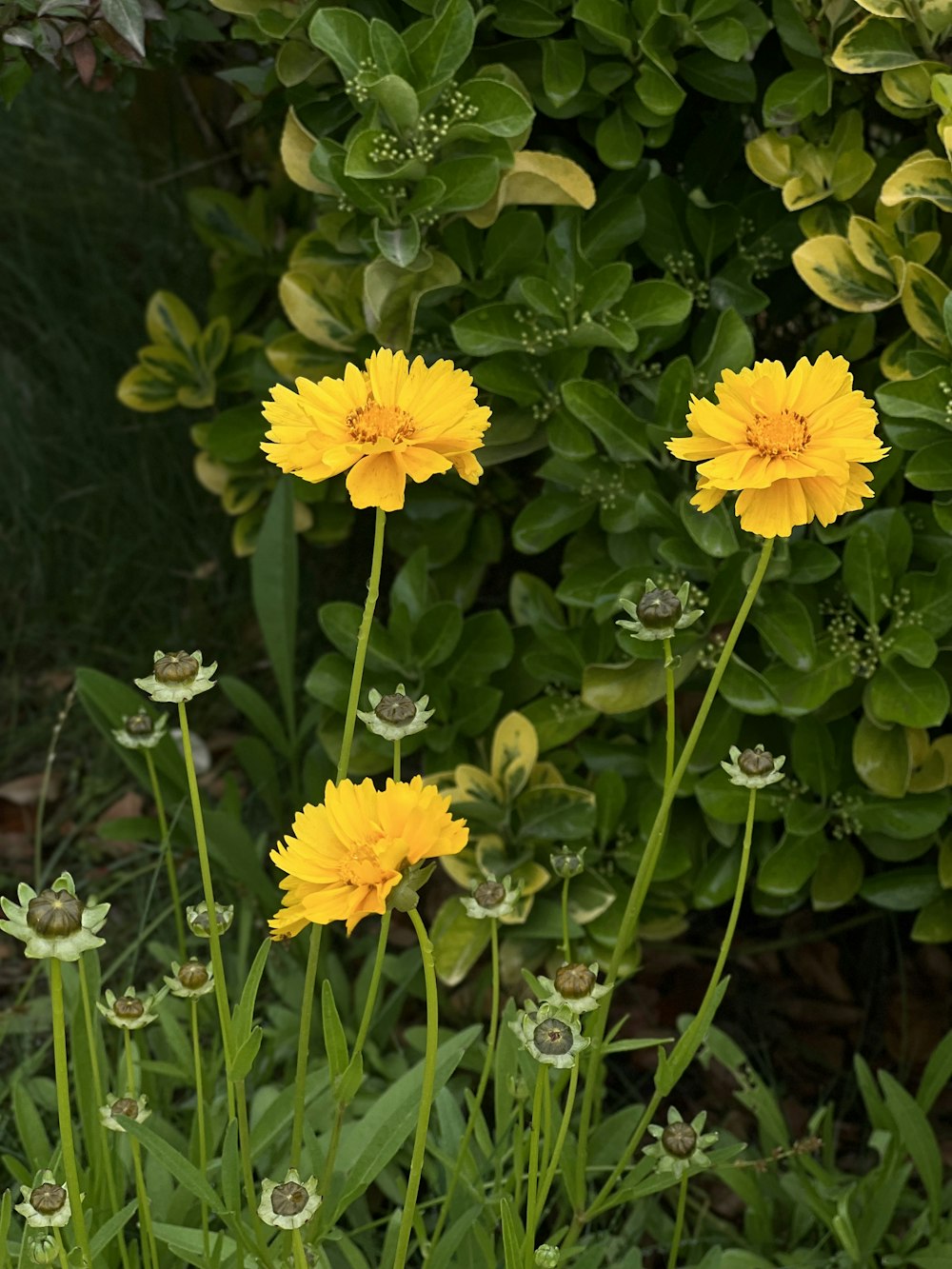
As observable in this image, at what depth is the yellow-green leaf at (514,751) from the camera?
58.7 inches

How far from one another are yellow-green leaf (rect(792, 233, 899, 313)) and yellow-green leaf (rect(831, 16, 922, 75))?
0.14 m

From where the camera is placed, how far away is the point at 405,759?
193 centimetres

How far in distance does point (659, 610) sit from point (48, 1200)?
47 cm

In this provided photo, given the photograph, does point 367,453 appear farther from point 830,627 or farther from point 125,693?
point 125,693

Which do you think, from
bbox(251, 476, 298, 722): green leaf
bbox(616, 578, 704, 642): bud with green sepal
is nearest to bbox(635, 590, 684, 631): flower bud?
bbox(616, 578, 704, 642): bud with green sepal

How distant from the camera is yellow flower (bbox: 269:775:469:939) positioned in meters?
0.75

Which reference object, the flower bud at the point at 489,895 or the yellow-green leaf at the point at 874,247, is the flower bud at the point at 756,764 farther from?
the yellow-green leaf at the point at 874,247

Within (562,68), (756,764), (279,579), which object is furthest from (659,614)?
(279,579)

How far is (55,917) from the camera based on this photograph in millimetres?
750

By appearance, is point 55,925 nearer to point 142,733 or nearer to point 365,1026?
point 365,1026

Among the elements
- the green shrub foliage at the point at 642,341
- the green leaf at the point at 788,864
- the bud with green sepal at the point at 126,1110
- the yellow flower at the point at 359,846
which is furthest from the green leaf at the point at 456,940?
the yellow flower at the point at 359,846

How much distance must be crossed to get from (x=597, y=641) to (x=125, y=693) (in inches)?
20.2

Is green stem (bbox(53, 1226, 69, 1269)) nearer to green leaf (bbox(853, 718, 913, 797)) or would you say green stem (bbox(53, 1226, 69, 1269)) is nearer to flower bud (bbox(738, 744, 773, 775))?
flower bud (bbox(738, 744, 773, 775))

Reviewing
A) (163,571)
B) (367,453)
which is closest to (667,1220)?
(367,453)
